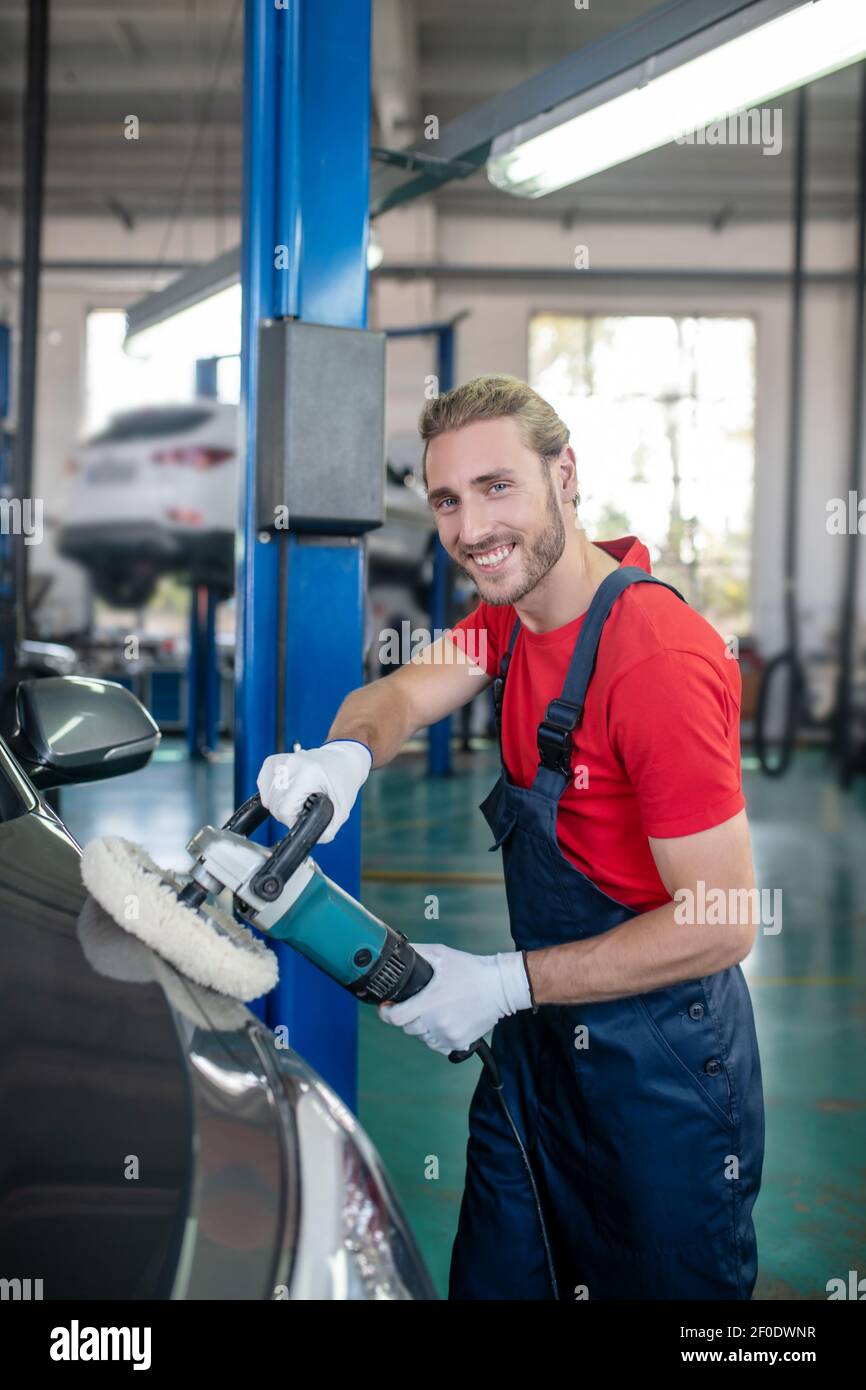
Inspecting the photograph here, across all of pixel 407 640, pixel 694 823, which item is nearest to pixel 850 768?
pixel 407 640

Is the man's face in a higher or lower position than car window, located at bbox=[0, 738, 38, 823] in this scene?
higher

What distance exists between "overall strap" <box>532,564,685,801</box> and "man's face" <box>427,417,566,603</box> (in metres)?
0.13

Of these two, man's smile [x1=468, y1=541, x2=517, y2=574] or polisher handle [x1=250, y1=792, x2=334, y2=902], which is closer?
polisher handle [x1=250, y1=792, x2=334, y2=902]

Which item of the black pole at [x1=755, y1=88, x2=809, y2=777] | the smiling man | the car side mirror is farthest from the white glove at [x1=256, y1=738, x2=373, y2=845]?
the black pole at [x1=755, y1=88, x2=809, y2=777]

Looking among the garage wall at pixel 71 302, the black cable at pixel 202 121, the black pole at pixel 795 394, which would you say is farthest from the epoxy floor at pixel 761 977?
the black cable at pixel 202 121

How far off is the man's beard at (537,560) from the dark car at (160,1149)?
815 millimetres

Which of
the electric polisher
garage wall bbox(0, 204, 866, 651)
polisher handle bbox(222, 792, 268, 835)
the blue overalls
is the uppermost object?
garage wall bbox(0, 204, 866, 651)

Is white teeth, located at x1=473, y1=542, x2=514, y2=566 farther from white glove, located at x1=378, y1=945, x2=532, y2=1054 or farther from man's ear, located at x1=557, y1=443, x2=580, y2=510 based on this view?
white glove, located at x1=378, y1=945, x2=532, y2=1054

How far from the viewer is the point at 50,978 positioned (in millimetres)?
1124

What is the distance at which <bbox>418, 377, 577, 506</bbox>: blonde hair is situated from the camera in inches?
69.7

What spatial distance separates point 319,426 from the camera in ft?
6.69

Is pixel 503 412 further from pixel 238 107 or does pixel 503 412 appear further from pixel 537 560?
pixel 238 107

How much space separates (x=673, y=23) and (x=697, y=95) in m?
0.26
